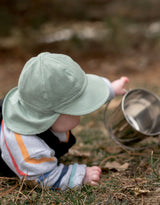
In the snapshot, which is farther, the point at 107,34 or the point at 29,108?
the point at 107,34

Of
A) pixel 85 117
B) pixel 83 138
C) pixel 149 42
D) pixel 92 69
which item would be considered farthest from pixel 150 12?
pixel 83 138

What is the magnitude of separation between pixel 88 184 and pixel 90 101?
0.52 m

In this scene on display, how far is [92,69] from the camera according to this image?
307 inches

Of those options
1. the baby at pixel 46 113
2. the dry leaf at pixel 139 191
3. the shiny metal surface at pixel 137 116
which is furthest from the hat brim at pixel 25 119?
the shiny metal surface at pixel 137 116

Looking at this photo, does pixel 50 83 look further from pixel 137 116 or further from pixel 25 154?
pixel 137 116

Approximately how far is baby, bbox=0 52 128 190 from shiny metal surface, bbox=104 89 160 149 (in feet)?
1.64

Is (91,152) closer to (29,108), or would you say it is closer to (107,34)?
(29,108)

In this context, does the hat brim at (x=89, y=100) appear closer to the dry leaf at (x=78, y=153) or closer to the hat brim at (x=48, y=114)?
the hat brim at (x=48, y=114)

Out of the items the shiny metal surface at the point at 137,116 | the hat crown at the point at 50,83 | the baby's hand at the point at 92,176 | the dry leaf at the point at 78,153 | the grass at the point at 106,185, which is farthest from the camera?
the dry leaf at the point at 78,153

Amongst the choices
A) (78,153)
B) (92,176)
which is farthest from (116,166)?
(78,153)

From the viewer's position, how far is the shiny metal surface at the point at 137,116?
8.02 feet

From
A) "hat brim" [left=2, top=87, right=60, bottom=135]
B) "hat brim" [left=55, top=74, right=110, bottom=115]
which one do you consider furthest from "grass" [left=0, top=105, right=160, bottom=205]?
"hat brim" [left=55, top=74, right=110, bottom=115]

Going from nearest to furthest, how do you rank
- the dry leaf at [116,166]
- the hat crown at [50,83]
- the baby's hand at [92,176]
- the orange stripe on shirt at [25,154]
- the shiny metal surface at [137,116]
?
the hat crown at [50,83] < the orange stripe on shirt at [25,154] < the baby's hand at [92,176] < the dry leaf at [116,166] < the shiny metal surface at [137,116]

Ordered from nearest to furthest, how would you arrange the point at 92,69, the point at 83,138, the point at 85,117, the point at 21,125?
the point at 21,125, the point at 83,138, the point at 85,117, the point at 92,69
